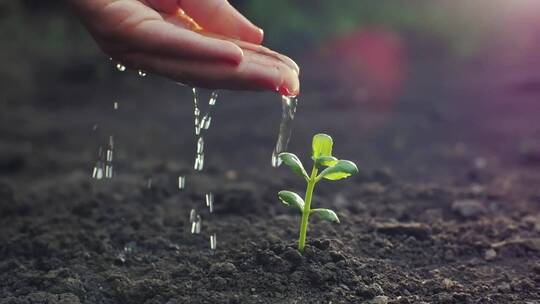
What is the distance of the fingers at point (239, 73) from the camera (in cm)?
223

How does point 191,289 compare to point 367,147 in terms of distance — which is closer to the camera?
point 191,289

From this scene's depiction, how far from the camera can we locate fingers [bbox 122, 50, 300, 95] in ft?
7.33

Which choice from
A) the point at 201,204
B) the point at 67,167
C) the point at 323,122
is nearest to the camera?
the point at 201,204

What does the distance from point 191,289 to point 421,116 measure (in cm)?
312

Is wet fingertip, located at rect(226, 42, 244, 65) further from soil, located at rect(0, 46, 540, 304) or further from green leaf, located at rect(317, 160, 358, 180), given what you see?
soil, located at rect(0, 46, 540, 304)

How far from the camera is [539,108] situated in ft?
16.9

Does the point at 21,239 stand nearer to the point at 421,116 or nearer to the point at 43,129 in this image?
the point at 43,129

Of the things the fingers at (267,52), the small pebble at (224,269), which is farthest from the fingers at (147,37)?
the small pebble at (224,269)

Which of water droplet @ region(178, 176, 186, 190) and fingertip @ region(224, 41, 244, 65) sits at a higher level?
fingertip @ region(224, 41, 244, 65)

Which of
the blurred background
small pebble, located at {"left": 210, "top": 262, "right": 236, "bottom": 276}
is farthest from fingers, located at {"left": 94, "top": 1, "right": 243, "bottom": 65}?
the blurred background

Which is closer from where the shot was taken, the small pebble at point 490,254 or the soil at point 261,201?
the soil at point 261,201

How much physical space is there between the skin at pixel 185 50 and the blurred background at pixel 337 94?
71.6 inches

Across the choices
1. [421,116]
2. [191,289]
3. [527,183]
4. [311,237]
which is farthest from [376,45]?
[191,289]

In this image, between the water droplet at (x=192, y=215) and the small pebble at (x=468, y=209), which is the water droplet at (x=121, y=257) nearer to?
the water droplet at (x=192, y=215)
